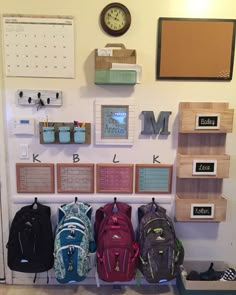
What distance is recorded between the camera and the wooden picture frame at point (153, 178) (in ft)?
7.00

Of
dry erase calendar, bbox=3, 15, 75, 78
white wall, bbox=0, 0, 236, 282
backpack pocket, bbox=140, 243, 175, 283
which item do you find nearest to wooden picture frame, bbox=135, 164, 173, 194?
white wall, bbox=0, 0, 236, 282

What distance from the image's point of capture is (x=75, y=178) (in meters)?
2.14

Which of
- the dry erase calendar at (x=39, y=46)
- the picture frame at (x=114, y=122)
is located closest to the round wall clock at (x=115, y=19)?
the dry erase calendar at (x=39, y=46)

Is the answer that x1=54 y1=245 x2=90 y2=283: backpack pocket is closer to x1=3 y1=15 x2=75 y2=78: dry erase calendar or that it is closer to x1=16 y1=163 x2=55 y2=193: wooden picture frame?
x1=16 y1=163 x2=55 y2=193: wooden picture frame

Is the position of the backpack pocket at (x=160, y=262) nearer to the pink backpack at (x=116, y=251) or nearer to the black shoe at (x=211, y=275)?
the pink backpack at (x=116, y=251)

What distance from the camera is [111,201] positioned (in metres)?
2.18

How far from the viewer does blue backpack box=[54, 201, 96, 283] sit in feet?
6.24

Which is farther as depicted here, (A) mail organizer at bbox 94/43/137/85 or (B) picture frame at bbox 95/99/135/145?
(B) picture frame at bbox 95/99/135/145

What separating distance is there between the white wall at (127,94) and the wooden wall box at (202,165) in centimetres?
13

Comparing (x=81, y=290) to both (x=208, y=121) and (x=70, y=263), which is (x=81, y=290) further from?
(x=208, y=121)

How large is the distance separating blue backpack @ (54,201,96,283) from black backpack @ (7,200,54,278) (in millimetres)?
127

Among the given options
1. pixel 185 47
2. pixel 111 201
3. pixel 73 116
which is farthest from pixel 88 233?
pixel 185 47

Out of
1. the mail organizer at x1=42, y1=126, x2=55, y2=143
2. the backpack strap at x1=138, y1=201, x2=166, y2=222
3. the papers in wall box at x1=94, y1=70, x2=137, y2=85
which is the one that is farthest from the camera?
the backpack strap at x1=138, y1=201, x2=166, y2=222

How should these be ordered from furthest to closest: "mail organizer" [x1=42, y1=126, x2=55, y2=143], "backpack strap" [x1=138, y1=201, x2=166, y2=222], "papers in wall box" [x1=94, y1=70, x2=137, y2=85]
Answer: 1. "backpack strap" [x1=138, y1=201, x2=166, y2=222]
2. "mail organizer" [x1=42, y1=126, x2=55, y2=143]
3. "papers in wall box" [x1=94, y1=70, x2=137, y2=85]
